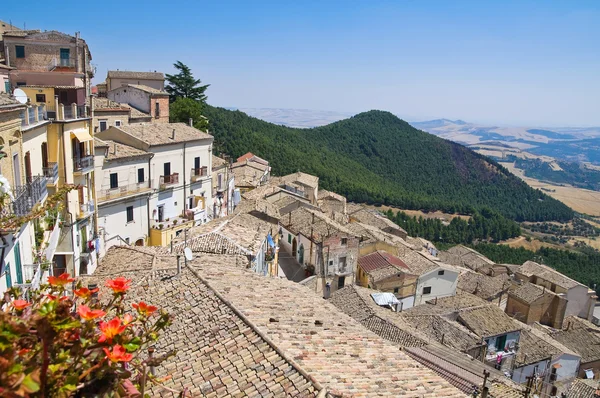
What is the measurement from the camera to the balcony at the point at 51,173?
13789mm

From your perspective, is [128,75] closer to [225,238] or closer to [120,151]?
[120,151]

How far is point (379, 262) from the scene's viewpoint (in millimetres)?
31719

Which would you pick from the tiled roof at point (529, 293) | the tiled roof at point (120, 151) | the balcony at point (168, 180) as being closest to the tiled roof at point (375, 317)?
the balcony at point (168, 180)

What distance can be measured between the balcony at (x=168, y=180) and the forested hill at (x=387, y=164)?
33.1m

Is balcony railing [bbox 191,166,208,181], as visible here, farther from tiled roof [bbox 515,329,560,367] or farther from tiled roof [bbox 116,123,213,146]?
tiled roof [bbox 515,329,560,367]

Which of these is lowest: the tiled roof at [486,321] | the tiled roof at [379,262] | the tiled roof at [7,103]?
the tiled roof at [486,321]

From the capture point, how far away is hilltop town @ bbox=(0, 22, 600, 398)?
9062 mm

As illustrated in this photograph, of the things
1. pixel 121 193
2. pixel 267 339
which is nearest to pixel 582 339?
pixel 267 339

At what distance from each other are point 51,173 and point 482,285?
114 ft

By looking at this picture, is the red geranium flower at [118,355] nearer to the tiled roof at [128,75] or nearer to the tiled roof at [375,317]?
the tiled roof at [375,317]

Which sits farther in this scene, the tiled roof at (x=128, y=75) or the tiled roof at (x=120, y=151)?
the tiled roof at (x=128, y=75)

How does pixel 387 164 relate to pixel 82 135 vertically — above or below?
below

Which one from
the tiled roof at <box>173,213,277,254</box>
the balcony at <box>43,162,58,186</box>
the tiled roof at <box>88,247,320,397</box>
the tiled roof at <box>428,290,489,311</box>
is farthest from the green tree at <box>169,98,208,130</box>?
the tiled roof at <box>88,247,320,397</box>

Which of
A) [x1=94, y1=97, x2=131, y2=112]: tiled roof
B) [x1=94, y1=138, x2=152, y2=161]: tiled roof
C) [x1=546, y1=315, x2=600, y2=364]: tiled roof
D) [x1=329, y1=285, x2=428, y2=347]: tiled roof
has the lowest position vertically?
[x1=546, y1=315, x2=600, y2=364]: tiled roof
